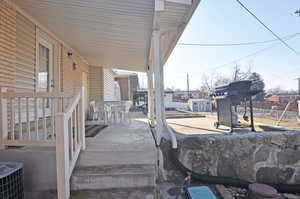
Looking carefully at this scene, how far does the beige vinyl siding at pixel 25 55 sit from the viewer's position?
3.05 m

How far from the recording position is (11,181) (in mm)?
1756

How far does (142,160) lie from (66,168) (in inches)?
37.4

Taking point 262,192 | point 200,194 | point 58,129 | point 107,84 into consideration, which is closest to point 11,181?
point 58,129

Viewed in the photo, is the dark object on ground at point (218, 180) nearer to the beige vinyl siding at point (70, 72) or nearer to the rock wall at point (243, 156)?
the rock wall at point (243, 156)

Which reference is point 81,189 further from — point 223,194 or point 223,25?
point 223,25

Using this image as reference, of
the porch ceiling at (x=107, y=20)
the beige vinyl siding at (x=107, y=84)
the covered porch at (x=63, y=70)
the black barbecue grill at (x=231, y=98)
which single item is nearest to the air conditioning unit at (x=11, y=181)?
the covered porch at (x=63, y=70)

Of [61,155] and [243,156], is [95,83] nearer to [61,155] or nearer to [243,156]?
[61,155]

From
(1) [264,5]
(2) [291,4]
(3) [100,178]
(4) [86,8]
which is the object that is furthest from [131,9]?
(2) [291,4]

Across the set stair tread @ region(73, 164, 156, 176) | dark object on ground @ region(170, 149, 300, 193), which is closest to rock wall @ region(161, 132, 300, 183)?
dark object on ground @ region(170, 149, 300, 193)

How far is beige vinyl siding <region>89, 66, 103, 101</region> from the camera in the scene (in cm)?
752

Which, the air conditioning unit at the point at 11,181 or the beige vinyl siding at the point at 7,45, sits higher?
the beige vinyl siding at the point at 7,45

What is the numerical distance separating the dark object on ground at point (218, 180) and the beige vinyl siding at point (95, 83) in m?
5.63

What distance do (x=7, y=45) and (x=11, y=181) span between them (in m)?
2.19

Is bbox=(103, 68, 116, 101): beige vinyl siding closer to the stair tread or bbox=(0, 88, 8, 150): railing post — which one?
bbox=(0, 88, 8, 150): railing post
